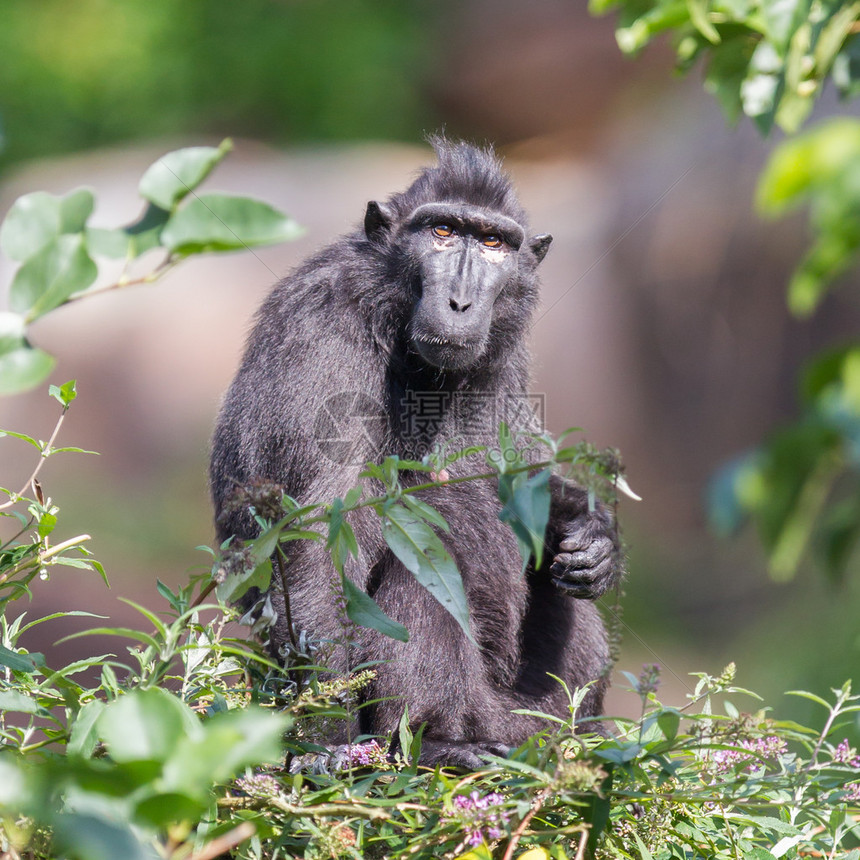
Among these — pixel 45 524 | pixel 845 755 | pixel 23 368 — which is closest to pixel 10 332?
pixel 23 368

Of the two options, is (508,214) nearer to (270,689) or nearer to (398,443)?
(398,443)

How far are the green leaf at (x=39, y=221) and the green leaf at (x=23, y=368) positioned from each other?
0.11 m

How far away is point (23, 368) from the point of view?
1188 millimetres

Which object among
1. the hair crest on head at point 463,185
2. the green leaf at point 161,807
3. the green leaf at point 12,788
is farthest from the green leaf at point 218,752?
the hair crest on head at point 463,185

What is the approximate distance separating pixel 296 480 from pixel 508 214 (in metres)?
1.52

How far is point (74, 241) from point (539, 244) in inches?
134

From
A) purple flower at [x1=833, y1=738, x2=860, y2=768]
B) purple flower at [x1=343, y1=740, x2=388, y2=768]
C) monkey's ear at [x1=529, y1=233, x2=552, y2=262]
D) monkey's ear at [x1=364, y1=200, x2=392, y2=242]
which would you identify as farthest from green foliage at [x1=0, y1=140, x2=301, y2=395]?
monkey's ear at [x1=529, y1=233, x2=552, y2=262]

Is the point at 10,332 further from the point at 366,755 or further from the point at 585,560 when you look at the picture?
the point at 585,560

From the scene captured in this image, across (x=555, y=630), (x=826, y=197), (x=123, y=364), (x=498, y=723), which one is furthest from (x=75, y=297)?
(x=123, y=364)

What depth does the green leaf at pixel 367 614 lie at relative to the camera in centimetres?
204

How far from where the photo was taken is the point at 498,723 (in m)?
3.57

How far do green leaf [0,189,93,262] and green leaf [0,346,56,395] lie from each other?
0.11 meters

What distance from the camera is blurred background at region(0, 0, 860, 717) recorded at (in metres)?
9.12

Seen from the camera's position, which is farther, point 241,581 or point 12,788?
point 241,581
